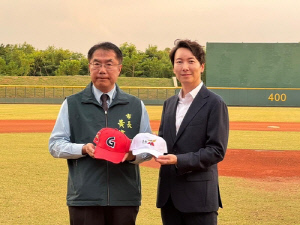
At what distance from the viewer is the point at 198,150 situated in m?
3.42

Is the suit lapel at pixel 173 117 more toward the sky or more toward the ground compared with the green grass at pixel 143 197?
more toward the sky

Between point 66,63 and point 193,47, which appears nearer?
point 193,47

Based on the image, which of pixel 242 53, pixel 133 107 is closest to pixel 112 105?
pixel 133 107

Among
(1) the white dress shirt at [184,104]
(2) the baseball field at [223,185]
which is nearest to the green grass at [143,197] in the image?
(2) the baseball field at [223,185]

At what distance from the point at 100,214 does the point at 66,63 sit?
258ft

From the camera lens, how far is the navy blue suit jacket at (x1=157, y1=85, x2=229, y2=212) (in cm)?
338

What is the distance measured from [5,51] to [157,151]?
285 ft

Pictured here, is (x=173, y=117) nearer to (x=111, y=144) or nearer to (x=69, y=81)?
(x=111, y=144)

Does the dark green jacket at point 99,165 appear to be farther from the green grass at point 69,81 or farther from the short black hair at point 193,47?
the green grass at point 69,81

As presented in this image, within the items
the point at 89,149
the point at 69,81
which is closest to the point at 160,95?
the point at 69,81

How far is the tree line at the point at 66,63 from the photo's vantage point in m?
79.9

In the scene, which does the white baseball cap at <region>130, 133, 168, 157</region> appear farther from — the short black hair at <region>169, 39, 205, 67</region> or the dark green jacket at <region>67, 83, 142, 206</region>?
the short black hair at <region>169, 39, 205, 67</region>

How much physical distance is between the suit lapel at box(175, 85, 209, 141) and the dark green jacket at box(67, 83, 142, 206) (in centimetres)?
29

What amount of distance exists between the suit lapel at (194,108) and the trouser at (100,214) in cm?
60
